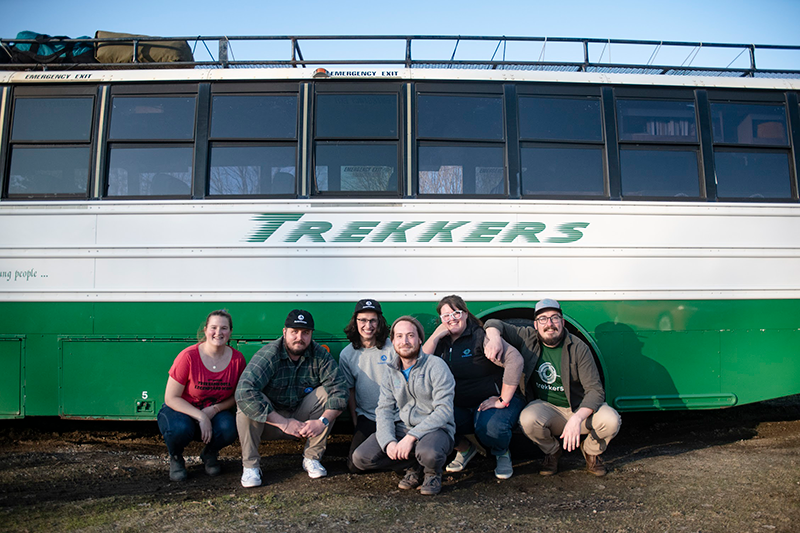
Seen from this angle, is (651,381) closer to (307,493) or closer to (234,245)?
(307,493)

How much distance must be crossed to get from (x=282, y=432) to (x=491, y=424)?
1.68 meters

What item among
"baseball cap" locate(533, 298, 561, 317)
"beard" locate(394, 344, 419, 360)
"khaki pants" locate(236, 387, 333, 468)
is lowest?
"khaki pants" locate(236, 387, 333, 468)

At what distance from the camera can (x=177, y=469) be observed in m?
4.12

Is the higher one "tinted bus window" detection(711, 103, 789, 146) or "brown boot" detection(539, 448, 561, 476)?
"tinted bus window" detection(711, 103, 789, 146)

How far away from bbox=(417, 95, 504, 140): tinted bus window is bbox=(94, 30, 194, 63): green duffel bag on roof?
8.39 ft

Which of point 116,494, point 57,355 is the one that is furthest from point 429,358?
point 57,355

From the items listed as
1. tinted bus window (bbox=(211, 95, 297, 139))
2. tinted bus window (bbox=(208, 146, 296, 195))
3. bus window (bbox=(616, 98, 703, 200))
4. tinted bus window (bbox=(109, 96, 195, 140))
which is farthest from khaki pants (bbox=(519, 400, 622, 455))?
tinted bus window (bbox=(109, 96, 195, 140))

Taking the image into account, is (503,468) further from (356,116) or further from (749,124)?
(749,124)

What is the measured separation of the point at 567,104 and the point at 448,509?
12.2 feet

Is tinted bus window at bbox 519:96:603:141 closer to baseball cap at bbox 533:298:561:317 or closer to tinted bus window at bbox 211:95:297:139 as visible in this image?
baseball cap at bbox 533:298:561:317

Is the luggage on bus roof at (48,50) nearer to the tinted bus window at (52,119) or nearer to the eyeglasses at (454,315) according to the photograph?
the tinted bus window at (52,119)

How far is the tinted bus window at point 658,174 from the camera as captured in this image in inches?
195

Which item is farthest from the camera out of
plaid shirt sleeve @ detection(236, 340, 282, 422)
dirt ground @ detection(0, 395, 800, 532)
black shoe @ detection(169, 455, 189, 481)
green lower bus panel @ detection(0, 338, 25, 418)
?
green lower bus panel @ detection(0, 338, 25, 418)

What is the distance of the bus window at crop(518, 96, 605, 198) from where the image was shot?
492cm
